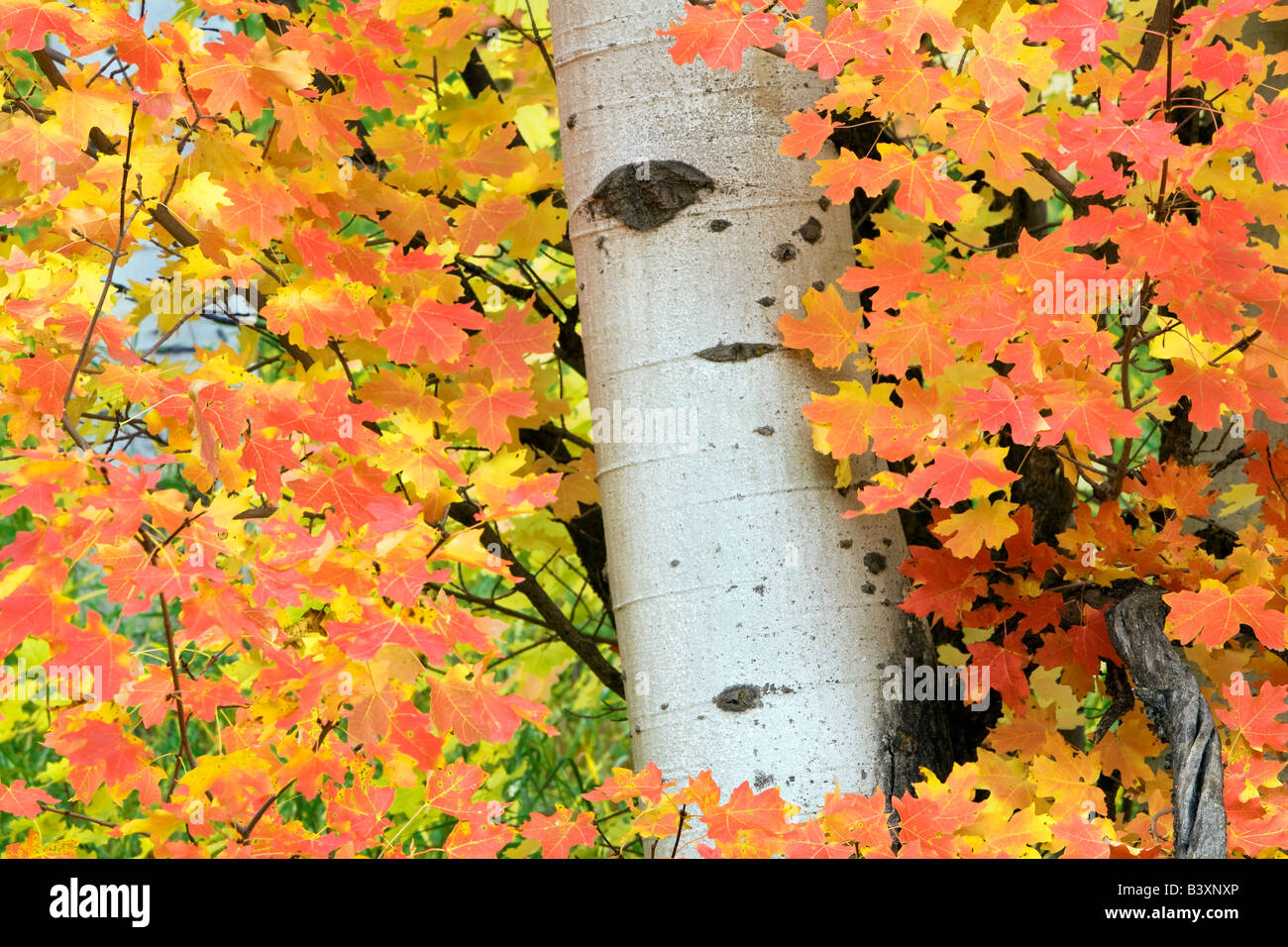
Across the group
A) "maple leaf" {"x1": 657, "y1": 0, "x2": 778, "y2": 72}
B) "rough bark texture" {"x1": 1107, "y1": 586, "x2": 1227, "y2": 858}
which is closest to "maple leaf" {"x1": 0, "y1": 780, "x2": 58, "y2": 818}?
"maple leaf" {"x1": 657, "y1": 0, "x2": 778, "y2": 72}

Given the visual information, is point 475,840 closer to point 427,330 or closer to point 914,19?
point 427,330

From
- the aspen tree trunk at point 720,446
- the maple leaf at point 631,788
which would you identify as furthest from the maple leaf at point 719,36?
the maple leaf at point 631,788

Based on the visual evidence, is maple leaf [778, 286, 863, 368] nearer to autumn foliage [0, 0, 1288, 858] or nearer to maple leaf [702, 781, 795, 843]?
autumn foliage [0, 0, 1288, 858]

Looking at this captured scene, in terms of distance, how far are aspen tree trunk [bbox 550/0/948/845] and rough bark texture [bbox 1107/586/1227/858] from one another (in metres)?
0.27

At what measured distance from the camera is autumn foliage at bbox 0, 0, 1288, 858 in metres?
1.06

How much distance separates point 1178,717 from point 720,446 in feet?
2.08

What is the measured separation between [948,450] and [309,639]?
77 cm

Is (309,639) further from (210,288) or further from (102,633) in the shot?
(210,288)

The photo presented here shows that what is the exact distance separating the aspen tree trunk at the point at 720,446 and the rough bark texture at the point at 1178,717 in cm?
27

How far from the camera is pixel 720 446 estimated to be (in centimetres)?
141

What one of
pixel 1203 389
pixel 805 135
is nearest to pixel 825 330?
pixel 805 135

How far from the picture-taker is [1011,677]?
1.44m

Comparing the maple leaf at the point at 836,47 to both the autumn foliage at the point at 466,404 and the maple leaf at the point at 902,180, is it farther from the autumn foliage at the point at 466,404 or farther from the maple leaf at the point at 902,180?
the maple leaf at the point at 902,180

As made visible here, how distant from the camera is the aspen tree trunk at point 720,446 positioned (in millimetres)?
1370
